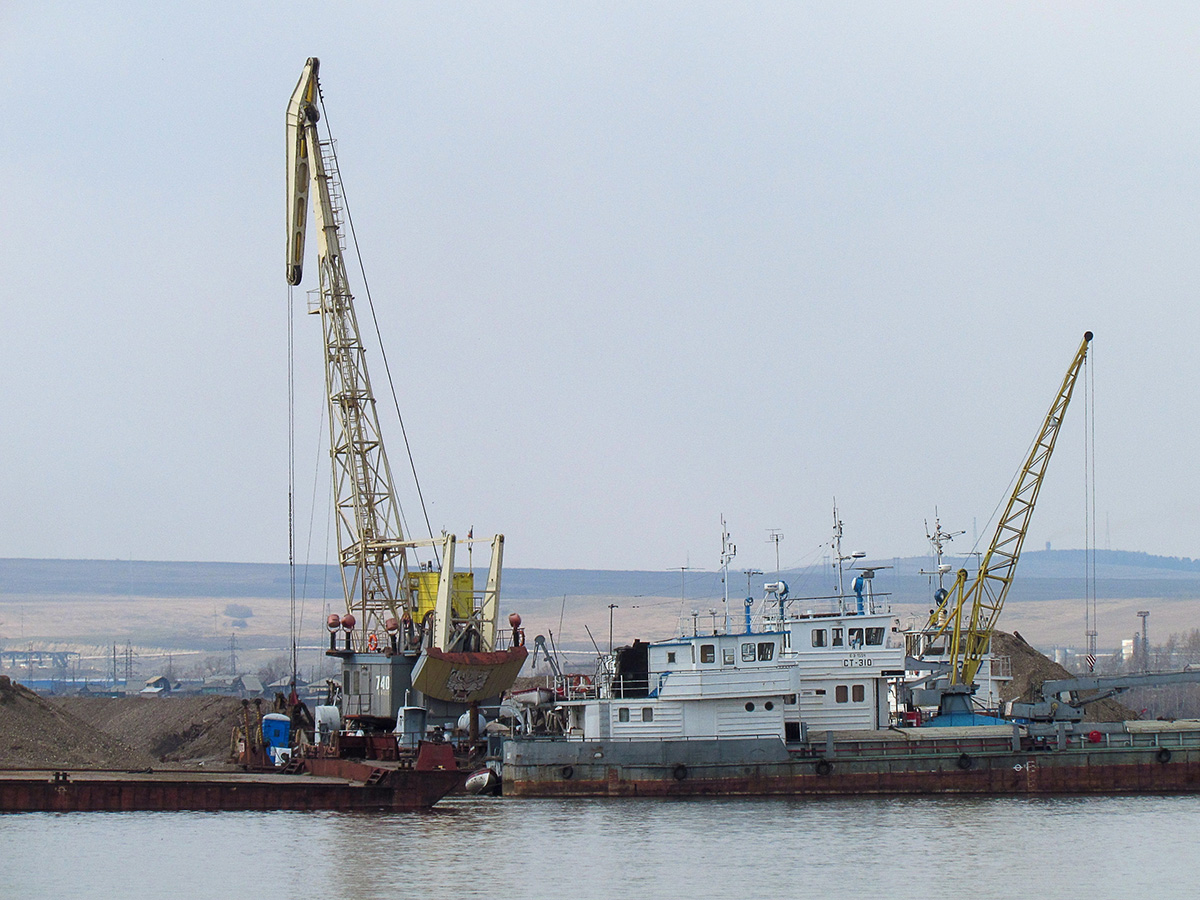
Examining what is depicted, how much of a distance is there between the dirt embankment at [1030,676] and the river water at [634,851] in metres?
33.2

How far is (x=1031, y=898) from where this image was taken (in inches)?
1672

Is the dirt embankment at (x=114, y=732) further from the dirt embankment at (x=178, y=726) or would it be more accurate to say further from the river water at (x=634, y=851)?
the river water at (x=634, y=851)

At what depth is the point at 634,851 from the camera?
50.0 meters

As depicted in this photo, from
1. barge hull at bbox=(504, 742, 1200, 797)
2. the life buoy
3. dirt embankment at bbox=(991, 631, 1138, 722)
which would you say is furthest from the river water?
dirt embankment at bbox=(991, 631, 1138, 722)

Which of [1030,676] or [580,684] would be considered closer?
[580,684]

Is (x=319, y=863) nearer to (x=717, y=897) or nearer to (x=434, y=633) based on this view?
(x=717, y=897)

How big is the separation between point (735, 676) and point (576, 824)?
974cm

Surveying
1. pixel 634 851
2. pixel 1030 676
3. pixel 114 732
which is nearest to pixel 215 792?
pixel 634 851

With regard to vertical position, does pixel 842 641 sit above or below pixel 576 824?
above

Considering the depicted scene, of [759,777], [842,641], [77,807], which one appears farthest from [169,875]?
[842,641]

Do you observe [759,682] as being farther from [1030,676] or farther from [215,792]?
[1030,676]

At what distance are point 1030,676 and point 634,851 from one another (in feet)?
179

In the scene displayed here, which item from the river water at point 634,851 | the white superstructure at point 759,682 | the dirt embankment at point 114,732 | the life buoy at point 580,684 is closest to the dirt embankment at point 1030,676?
the white superstructure at point 759,682

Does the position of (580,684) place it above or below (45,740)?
above
